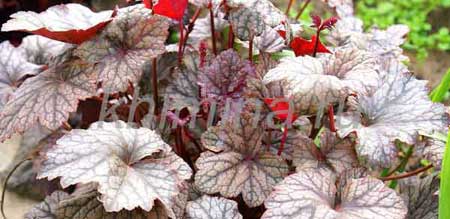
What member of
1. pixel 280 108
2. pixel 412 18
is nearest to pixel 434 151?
pixel 280 108

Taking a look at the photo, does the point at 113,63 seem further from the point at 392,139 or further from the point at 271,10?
the point at 392,139

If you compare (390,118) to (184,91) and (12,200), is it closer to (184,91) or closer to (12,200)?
(184,91)

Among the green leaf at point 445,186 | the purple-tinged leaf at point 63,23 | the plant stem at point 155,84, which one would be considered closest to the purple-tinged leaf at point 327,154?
the green leaf at point 445,186

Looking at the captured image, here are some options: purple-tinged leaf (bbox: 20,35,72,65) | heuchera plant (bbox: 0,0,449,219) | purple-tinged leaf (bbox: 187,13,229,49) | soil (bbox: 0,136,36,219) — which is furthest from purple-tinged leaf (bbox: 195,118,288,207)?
soil (bbox: 0,136,36,219)

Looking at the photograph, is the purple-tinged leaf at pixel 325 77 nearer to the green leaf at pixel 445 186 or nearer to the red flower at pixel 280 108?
the red flower at pixel 280 108

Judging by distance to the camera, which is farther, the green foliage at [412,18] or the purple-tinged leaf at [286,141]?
the green foliage at [412,18]

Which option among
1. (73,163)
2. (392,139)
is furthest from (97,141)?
(392,139)
